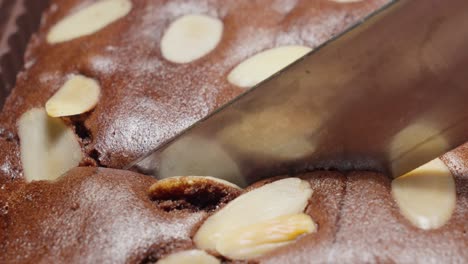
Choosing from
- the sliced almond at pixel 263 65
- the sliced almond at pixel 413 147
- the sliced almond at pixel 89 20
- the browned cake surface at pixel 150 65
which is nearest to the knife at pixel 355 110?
the sliced almond at pixel 413 147

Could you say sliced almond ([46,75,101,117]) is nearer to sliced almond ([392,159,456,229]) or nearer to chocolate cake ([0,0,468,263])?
chocolate cake ([0,0,468,263])

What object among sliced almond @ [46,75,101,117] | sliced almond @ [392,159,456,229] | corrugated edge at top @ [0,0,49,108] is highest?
sliced almond @ [46,75,101,117]

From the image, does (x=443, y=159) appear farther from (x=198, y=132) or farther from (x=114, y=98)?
(x=114, y=98)

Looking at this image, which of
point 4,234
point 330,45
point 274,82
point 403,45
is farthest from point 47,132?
point 403,45

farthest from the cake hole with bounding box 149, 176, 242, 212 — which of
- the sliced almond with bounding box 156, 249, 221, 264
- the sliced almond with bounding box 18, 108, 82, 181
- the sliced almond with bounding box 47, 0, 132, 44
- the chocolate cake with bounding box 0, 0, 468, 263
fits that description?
the sliced almond with bounding box 47, 0, 132, 44

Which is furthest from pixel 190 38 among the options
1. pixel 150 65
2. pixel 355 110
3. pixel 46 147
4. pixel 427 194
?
pixel 427 194

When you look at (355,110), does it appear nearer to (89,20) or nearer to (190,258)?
(190,258)

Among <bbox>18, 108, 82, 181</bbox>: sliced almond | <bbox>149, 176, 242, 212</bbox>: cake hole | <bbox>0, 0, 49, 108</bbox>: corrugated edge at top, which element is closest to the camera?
<bbox>149, 176, 242, 212</bbox>: cake hole

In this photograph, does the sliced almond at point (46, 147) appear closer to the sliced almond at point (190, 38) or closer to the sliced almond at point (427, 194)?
the sliced almond at point (190, 38)
